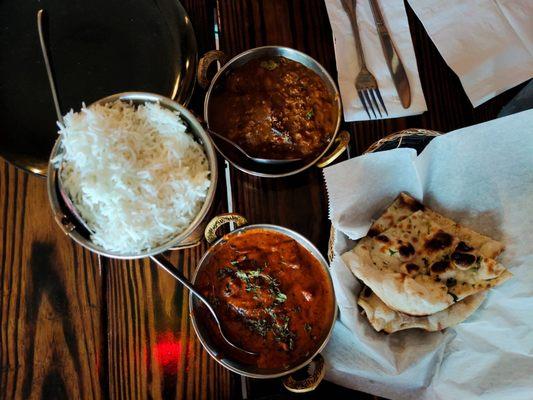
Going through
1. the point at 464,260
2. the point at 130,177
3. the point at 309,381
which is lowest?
the point at 309,381

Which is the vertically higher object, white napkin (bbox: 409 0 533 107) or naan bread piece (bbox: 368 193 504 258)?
white napkin (bbox: 409 0 533 107)

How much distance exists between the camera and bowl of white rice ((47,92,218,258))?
1.20m

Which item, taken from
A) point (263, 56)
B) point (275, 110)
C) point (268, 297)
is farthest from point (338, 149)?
point (268, 297)

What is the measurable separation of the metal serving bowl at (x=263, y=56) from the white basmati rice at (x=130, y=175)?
225 millimetres

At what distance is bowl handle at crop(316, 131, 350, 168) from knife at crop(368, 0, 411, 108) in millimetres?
314

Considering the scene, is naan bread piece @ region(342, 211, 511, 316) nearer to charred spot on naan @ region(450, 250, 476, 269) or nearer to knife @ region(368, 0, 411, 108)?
charred spot on naan @ region(450, 250, 476, 269)

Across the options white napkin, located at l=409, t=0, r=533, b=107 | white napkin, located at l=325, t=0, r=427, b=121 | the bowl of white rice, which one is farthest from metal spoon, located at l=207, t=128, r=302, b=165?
white napkin, located at l=409, t=0, r=533, b=107

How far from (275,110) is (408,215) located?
0.56m

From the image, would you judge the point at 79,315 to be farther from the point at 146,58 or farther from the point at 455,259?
the point at 455,259

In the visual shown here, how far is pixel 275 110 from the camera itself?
1.54m

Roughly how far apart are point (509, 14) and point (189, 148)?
4.36 ft

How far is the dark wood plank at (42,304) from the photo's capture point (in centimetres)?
148

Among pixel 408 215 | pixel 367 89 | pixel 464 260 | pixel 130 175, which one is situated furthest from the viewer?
pixel 367 89

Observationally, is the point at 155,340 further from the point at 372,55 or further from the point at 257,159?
the point at 372,55
